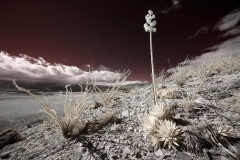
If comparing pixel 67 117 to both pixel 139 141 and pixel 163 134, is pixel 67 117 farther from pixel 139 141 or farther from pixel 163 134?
pixel 163 134

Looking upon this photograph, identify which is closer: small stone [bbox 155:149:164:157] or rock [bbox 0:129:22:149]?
small stone [bbox 155:149:164:157]

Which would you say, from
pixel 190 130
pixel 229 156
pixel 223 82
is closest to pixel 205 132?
pixel 190 130

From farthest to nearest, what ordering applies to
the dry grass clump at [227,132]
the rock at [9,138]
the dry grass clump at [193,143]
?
the rock at [9,138]
the dry grass clump at [227,132]
the dry grass clump at [193,143]

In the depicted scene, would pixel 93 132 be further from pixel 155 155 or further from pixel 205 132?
pixel 205 132

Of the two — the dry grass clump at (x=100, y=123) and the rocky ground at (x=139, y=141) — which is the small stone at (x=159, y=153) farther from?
the dry grass clump at (x=100, y=123)

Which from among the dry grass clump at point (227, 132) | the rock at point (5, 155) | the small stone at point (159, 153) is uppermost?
the dry grass clump at point (227, 132)

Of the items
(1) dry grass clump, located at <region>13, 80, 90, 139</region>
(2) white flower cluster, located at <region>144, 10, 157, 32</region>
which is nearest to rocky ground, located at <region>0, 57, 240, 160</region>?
(1) dry grass clump, located at <region>13, 80, 90, 139</region>

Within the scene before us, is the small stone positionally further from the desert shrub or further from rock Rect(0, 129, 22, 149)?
rock Rect(0, 129, 22, 149)

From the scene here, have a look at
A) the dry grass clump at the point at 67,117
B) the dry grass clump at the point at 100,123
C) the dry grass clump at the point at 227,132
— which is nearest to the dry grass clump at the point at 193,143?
the dry grass clump at the point at 227,132

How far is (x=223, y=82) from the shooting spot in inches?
210

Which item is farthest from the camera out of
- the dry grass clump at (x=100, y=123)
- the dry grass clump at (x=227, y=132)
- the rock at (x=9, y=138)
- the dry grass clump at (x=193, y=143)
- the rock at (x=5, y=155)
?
the rock at (x=9, y=138)

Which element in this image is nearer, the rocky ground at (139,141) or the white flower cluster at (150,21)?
→ the rocky ground at (139,141)

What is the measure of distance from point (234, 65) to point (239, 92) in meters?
3.00

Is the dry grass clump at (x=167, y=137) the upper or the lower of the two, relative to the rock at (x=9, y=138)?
upper
